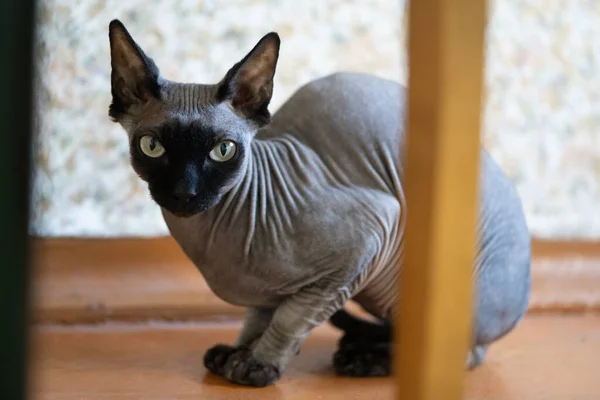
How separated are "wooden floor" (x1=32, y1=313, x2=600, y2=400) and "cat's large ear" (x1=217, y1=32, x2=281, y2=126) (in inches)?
15.0

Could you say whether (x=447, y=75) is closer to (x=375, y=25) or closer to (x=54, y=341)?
(x=54, y=341)

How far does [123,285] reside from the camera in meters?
1.49

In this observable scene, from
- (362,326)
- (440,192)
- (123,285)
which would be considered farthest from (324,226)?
(123,285)

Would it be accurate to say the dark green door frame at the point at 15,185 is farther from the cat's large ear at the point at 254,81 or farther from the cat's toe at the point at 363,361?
the cat's toe at the point at 363,361

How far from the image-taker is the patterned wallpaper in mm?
1501

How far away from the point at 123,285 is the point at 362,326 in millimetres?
472

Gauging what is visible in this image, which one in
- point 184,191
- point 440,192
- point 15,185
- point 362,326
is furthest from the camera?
point 362,326

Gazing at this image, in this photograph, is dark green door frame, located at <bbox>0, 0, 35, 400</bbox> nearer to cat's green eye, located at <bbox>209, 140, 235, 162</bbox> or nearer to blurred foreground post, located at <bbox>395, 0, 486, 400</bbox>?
blurred foreground post, located at <bbox>395, 0, 486, 400</bbox>

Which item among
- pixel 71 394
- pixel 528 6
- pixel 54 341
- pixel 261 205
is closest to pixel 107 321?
pixel 54 341

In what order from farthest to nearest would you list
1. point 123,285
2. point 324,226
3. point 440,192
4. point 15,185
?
point 123,285, point 324,226, point 440,192, point 15,185

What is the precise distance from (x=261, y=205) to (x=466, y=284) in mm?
472

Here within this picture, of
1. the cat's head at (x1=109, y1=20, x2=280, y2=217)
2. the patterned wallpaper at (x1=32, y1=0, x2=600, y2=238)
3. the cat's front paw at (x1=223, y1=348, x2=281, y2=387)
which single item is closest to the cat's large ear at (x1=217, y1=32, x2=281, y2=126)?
the cat's head at (x1=109, y1=20, x2=280, y2=217)

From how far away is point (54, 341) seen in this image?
4.34 ft

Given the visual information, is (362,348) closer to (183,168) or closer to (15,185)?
(183,168)
